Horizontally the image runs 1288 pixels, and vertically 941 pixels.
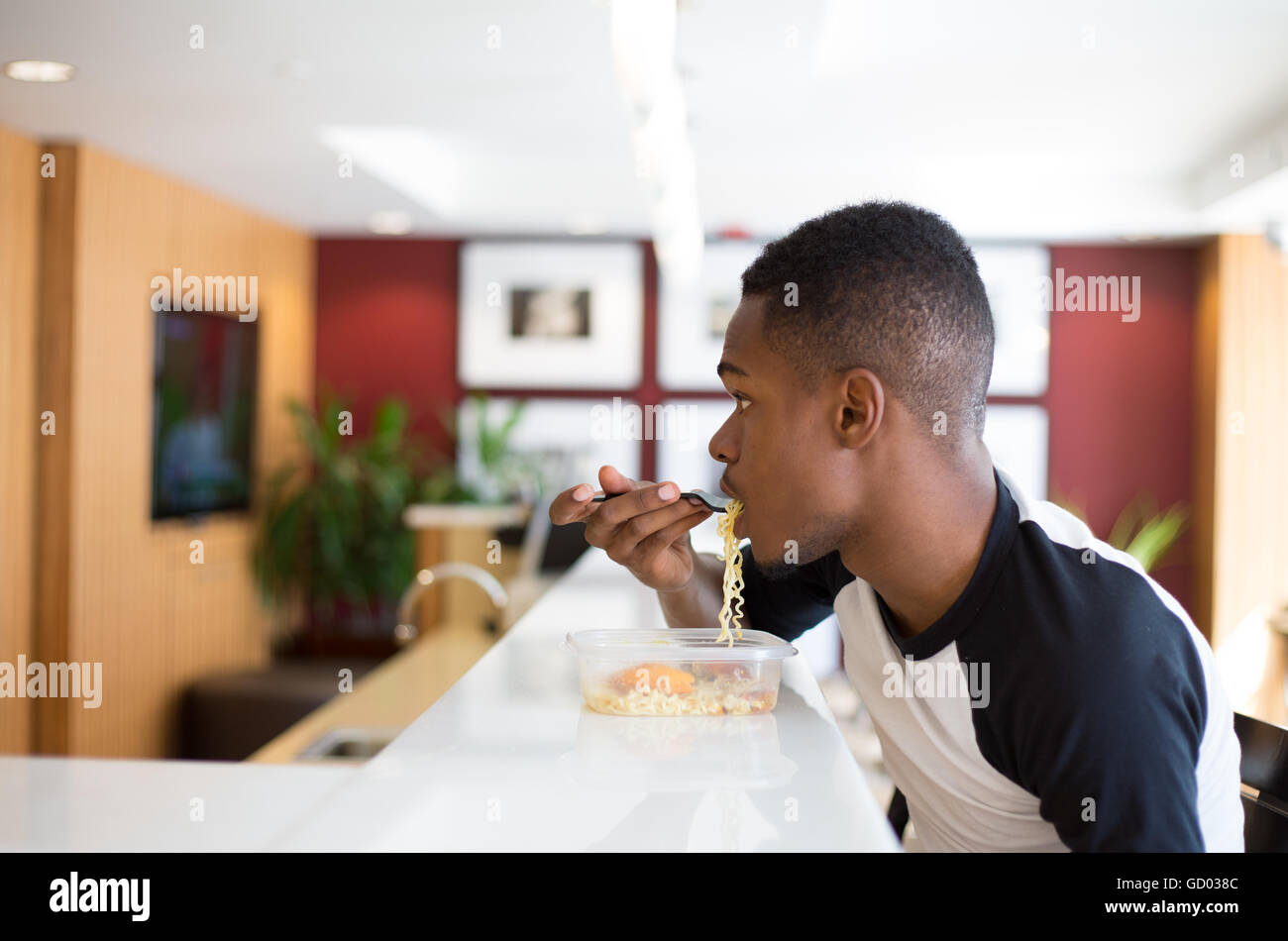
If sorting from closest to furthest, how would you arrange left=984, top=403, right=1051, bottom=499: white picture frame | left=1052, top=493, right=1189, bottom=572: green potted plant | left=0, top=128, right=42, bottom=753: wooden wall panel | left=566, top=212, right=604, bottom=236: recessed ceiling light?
1. left=0, top=128, right=42, bottom=753: wooden wall panel
2. left=566, top=212, right=604, bottom=236: recessed ceiling light
3. left=1052, top=493, right=1189, bottom=572: green potted plant
4. left=984, top=403, right=1051, bottom=499: white picture frame

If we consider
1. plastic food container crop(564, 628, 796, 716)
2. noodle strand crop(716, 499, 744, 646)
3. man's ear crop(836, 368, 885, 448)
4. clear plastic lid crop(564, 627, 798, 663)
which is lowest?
plastic food container crop(564, 628, 796, 716)

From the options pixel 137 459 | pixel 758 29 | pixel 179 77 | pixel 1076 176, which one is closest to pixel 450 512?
pixel 137 459

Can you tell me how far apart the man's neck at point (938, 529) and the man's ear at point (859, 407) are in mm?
68

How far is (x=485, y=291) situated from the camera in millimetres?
6660

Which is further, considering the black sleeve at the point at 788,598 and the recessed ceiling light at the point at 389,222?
the recessed ceiling light at the point at 389,222

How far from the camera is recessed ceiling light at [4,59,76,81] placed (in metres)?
3.51

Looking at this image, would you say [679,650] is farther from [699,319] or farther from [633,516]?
[699,319]

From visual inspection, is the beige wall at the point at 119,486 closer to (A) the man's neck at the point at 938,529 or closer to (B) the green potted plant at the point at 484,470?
(B) the green potted plant at the point at 484,470

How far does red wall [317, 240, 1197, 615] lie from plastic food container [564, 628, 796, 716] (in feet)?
17.8

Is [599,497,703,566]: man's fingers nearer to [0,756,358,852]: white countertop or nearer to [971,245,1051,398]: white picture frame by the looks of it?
[0,756,358,852]: white countertop

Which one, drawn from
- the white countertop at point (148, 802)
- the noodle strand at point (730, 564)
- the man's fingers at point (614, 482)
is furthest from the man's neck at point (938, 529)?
the white countertop at point (148, 802)

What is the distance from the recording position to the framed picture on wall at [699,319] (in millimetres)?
6609

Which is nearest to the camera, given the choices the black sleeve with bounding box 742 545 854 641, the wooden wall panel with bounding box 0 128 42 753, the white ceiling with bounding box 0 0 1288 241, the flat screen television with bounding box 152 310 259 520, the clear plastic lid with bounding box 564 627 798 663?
the clear plastic lid with bounding box 564 627 798 663

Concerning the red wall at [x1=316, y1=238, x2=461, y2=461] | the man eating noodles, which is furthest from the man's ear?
the red wall at [x1=316, y1=238, x2=461, y2=461]
